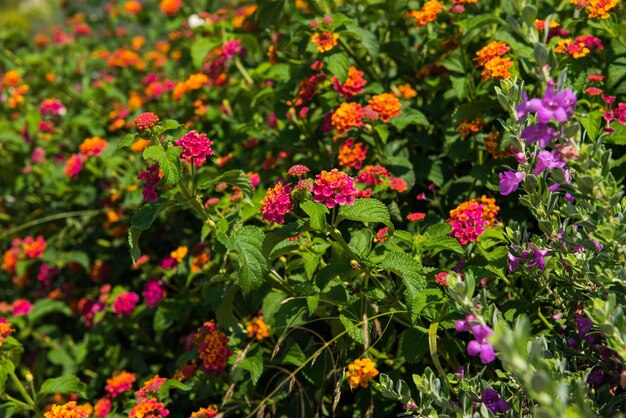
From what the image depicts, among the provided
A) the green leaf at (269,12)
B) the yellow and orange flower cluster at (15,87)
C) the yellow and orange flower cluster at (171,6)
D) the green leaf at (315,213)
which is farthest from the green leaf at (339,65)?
the yellow and orange flower cluster at (15,87)

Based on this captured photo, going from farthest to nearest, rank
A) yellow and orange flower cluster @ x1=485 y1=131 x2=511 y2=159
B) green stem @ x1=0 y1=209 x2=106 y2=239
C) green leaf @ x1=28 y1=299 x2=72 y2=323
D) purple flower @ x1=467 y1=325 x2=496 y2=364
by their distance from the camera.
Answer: green stem @ x1=0 y1=209 x2=106 y2=239 < green leaf @ x1=28 y1=299 x2=72 y2=323 < yellow and orange flower cluster @ x1=485 y1=131 x2=511 y2=159 < purple flower @ x1=467 y1=325 x2=496 y2=364

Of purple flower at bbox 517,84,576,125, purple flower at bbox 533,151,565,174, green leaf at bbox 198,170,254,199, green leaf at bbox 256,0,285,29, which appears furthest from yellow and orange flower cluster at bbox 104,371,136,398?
purple flower at bbox 517,84,576,125

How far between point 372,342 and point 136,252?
0.79m

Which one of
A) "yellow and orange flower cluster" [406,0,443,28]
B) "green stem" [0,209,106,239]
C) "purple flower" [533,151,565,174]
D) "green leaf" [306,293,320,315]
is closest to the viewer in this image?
"purple flower" [533,151,565,174]

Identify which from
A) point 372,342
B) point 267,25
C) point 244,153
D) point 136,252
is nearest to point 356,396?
point 372,342

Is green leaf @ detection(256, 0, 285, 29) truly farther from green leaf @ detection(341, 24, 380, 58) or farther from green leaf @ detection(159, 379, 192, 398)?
green leaf @ detection(159, 379, 192, 398)

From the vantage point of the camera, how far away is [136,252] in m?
1.77

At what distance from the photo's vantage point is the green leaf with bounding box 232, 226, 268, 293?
1.68 m

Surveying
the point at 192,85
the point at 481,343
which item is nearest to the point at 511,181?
the point at 481,343

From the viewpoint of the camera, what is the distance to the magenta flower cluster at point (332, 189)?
156cm

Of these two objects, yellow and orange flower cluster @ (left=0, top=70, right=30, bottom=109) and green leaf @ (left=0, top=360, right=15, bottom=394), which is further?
yellow and orange flower cluster @ (left=0, top=70, right=30, bottom=109)

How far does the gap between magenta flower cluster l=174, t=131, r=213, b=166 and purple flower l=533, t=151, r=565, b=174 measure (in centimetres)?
91

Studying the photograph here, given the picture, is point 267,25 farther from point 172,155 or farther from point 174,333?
point 174,333

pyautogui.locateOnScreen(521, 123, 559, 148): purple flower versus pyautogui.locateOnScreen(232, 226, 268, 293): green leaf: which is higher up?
pyautogui.locateOnScreen(521, 123, 559, 148): purple flower
